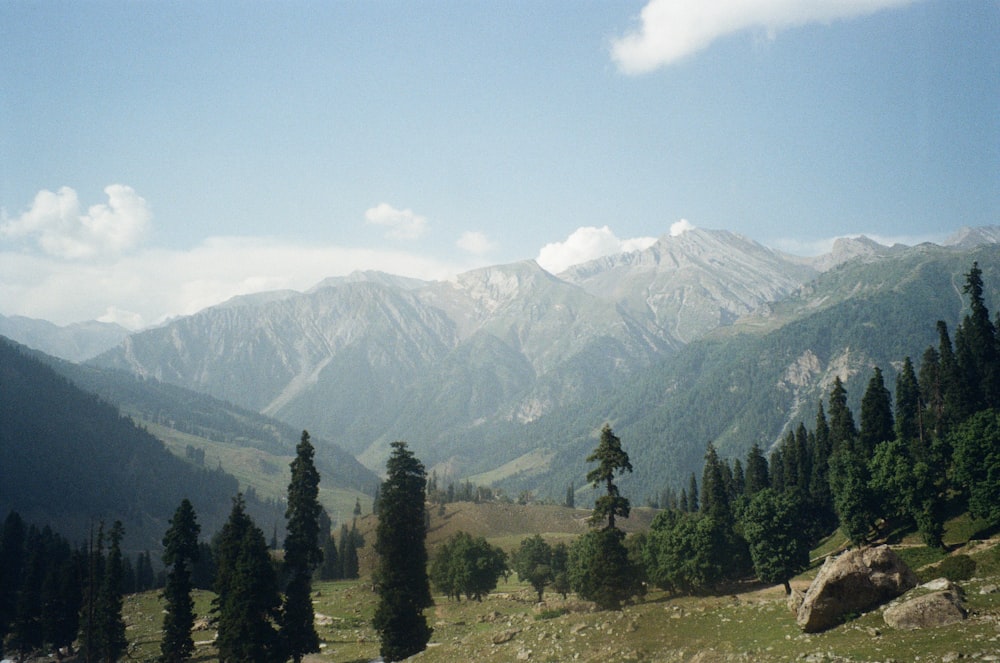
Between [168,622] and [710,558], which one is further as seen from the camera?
[710,558]

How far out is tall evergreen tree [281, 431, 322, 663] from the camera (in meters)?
65.0

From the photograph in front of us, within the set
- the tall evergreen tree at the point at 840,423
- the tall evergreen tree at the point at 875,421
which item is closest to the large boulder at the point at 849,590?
the tall evergreen tree at the point at 875,421

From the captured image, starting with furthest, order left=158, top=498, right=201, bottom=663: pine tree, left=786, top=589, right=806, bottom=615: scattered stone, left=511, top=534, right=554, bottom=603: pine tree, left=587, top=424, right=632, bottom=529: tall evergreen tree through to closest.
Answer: left=511, top=534, right=554, bottom=603: pine tree < left=158, top=498, right=201, bottom=663: pine tree < left=587, top=424, right=632, bottom=529: tall evergreen tree < left=786, top=589, right=806, bottom=615: scattered stone

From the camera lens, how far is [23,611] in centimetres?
9712

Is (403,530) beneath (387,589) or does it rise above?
above

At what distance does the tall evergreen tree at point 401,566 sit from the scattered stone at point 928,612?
Answer: 136 feet

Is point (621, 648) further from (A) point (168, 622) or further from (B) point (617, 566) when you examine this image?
(A) point (168, 622)

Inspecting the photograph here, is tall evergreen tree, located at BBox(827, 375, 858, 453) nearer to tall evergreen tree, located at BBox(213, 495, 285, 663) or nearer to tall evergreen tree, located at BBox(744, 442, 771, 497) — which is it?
tall evergreen tree, located at BBox(744, 442, 771, 497)

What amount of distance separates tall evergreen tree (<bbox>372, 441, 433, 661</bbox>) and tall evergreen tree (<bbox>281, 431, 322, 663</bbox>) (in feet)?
21.9

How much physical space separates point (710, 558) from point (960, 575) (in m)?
34.4

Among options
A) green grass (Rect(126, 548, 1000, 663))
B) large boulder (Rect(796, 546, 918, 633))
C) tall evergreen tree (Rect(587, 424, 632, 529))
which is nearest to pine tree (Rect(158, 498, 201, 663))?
green grass (Rect(126, 548, 1000, 663))


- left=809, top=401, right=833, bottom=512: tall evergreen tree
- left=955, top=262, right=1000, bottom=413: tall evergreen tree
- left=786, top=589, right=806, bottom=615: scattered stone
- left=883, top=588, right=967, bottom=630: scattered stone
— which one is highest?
left=955, top=262, right=1000, bottom=413: tall evergreen tree

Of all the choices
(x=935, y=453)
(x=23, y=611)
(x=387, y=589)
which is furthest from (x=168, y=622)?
(x=935, y=453)

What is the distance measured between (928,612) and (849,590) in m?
5.36
